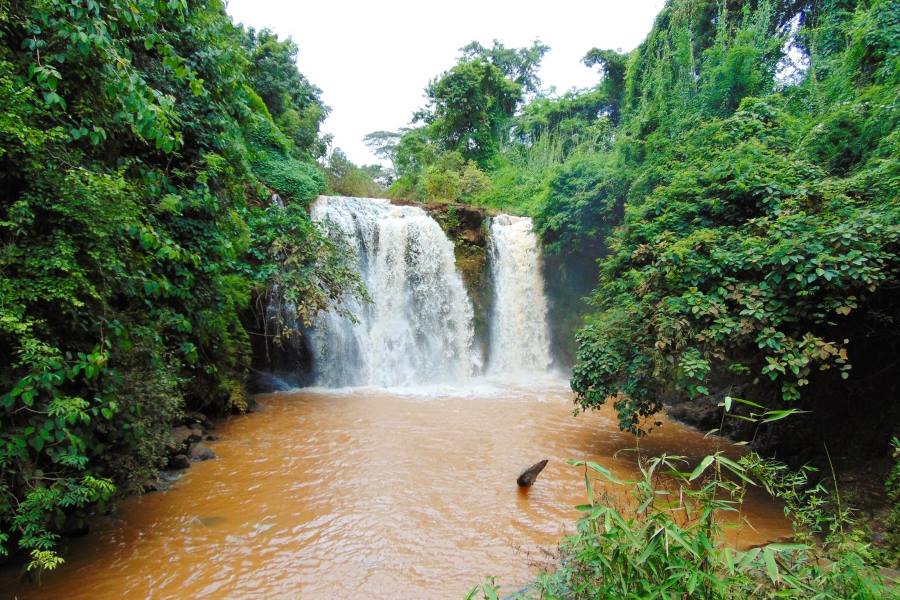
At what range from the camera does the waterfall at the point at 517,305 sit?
14312mm

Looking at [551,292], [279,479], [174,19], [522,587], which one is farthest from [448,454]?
[551,292]

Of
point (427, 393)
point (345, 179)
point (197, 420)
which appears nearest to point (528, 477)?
point (197, 420)

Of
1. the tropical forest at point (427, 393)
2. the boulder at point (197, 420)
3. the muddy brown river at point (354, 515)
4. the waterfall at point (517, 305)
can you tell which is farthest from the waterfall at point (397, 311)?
the boulder at point (197, 420)

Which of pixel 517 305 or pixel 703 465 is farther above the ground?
pixel 517 305

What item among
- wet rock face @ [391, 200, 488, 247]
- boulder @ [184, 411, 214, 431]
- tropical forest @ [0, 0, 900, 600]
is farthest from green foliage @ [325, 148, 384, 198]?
boulder @ [184, 411, 214, 431]

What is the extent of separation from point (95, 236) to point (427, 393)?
8448 mm

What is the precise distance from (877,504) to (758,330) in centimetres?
187

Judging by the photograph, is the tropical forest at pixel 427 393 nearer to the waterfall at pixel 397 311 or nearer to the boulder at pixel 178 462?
the boulder at pixel 178 462

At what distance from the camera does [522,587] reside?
3246 millimetres

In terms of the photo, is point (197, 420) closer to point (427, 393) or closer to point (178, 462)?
point (178, 462)

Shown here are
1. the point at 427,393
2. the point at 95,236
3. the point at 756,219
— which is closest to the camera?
the point at 95,236

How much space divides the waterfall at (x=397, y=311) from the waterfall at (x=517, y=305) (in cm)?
104

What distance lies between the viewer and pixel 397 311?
13.0 m

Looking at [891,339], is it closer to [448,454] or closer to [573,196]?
[448,454]
